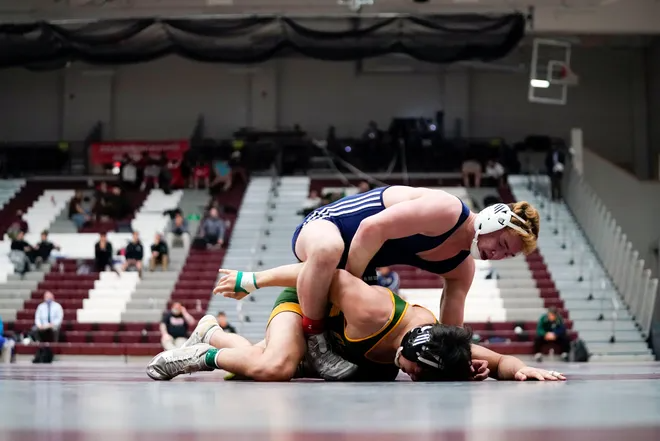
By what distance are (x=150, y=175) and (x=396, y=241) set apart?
55.7 feet

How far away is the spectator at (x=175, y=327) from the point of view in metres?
12.4

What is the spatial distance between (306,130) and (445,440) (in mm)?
21378

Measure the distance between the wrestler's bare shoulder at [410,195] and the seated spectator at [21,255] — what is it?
12.5 m

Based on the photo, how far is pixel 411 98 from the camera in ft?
74.5

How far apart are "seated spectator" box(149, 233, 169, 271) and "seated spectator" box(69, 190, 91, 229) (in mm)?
2692

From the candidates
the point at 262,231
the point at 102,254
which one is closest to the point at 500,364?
the point at 102,254

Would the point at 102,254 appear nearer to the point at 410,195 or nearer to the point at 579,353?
the point at 579,353

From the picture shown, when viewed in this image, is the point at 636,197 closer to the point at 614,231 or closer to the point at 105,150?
the point at 614,231

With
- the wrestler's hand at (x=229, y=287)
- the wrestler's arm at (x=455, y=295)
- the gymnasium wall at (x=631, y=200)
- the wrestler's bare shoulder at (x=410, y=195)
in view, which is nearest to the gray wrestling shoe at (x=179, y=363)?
the wrestler's hand at (x=229, y=287)

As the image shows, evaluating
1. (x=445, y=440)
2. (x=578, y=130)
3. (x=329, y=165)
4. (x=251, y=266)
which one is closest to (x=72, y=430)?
(x=445, y=440)

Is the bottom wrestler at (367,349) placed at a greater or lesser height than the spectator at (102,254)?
greater

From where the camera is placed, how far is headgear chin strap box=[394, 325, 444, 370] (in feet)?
12.3

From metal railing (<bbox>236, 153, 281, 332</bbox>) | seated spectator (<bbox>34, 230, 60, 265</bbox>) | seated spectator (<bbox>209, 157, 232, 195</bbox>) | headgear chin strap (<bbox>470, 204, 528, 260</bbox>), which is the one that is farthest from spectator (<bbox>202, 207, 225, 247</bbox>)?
headgear chin strap (<bbox>470, 204, 528, 260</bbox>)

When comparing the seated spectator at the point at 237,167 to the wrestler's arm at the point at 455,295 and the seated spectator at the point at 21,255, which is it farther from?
the wrestler's arm at the point at 455,295
